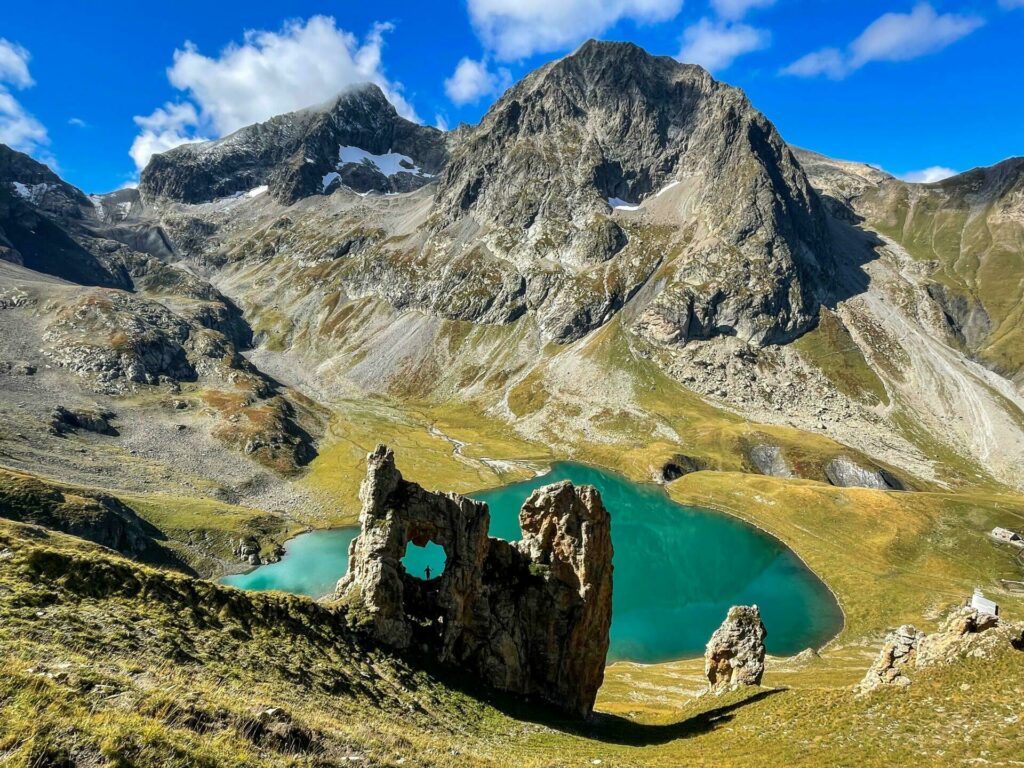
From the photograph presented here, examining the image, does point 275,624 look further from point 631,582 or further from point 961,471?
point 961,471

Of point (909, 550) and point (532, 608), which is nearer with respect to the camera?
point (532, 608)

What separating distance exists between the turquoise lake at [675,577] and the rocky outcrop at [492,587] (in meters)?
35.8

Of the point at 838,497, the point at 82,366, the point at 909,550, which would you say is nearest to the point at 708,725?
the point at 909,550

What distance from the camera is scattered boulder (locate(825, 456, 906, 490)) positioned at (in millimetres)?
135875

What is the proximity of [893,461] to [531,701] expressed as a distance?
169 metres

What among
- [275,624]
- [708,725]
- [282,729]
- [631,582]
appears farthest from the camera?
[631,582]

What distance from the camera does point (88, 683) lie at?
42.8 ft

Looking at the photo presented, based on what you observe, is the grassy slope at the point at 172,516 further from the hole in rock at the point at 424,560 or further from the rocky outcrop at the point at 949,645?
the rocky outcrop at the point at 949,645

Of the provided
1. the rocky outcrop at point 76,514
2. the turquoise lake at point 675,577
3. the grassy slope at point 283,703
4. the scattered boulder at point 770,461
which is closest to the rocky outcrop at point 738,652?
the grassy slope at point 283,703

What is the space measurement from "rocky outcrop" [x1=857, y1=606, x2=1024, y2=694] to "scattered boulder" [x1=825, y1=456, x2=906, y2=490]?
12538cm

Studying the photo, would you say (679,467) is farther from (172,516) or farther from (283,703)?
(283,703)

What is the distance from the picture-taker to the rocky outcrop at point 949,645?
77.7 ft

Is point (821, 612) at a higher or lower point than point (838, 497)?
lower

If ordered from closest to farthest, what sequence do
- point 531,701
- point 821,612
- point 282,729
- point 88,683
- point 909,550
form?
point 88,683 < point 282,729 < point 531,701 < point 821,612 < point 909,550
